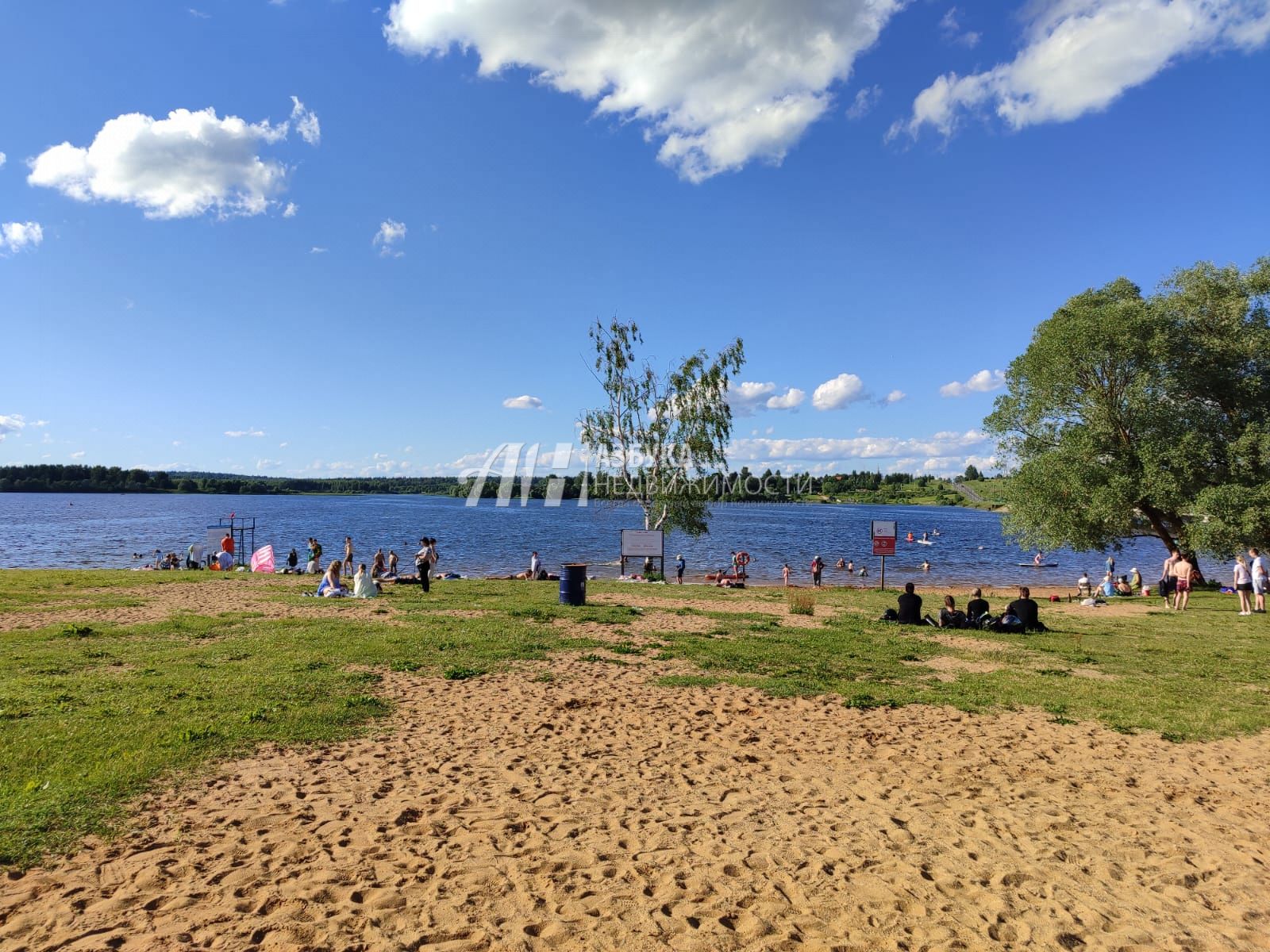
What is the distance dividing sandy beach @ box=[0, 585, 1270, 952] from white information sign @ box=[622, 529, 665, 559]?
73.0ft

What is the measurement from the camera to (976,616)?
1736 cm

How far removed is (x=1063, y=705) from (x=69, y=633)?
17230mm

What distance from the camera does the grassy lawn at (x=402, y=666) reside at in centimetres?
Answer: 711

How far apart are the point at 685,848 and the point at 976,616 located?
46.3ft

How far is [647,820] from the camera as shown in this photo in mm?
6230

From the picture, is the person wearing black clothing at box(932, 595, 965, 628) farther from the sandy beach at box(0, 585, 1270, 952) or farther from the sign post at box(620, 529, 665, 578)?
the sign post at box(620, 529, 665, 578)

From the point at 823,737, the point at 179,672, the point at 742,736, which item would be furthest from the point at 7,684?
the point at 823,737

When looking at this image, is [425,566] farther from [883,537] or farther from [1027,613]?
[883,537]

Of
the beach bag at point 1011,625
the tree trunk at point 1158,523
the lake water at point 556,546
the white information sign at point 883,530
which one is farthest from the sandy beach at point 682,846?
the lake water at point 556,546

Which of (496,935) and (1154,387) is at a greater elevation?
(1154,387)

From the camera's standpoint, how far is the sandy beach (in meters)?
4.62

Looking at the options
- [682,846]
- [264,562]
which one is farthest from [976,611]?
[264,562]

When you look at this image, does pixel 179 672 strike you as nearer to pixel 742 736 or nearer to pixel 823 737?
pixel 742 736

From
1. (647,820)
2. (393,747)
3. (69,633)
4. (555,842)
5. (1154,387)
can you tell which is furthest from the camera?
(1154,387)
